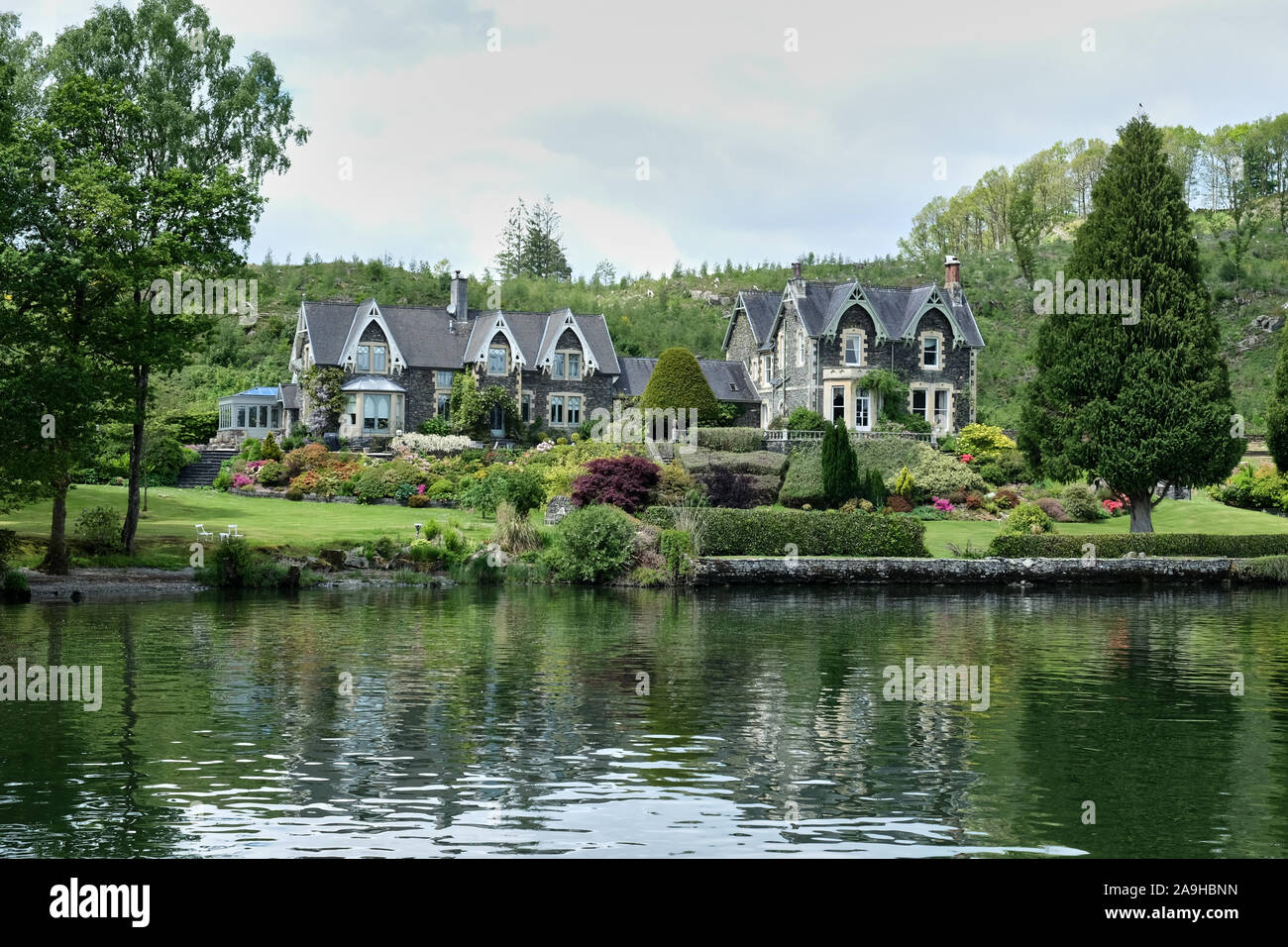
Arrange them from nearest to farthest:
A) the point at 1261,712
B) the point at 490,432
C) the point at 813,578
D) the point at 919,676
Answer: the point at 1261,712
the point at 919,676
the point at 813,578
the point at 490,432

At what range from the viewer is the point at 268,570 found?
3697 centimetres

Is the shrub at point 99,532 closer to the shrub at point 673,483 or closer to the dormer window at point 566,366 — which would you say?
the shrub at point 673,483

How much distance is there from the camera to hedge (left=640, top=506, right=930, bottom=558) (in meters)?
42.5

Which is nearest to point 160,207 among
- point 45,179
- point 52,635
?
point 45,179

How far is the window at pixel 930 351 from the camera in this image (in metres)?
69.6

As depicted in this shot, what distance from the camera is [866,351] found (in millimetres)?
68688

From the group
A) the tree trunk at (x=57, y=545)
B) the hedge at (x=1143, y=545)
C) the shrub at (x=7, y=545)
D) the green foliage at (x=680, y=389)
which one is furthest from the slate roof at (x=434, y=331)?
the hedge at (x=1143, y=545)

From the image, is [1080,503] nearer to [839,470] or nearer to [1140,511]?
[1140,511]

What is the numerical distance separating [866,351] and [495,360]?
21.2 meters

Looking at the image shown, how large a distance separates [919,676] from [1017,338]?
244 feet

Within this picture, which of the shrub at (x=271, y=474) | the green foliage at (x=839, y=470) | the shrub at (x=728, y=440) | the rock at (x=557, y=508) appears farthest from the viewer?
the shrub at (x=728, y=440)

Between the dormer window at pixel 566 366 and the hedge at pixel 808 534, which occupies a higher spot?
the dormer window at pixel 566 366

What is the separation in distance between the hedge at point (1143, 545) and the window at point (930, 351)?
2698 cm
